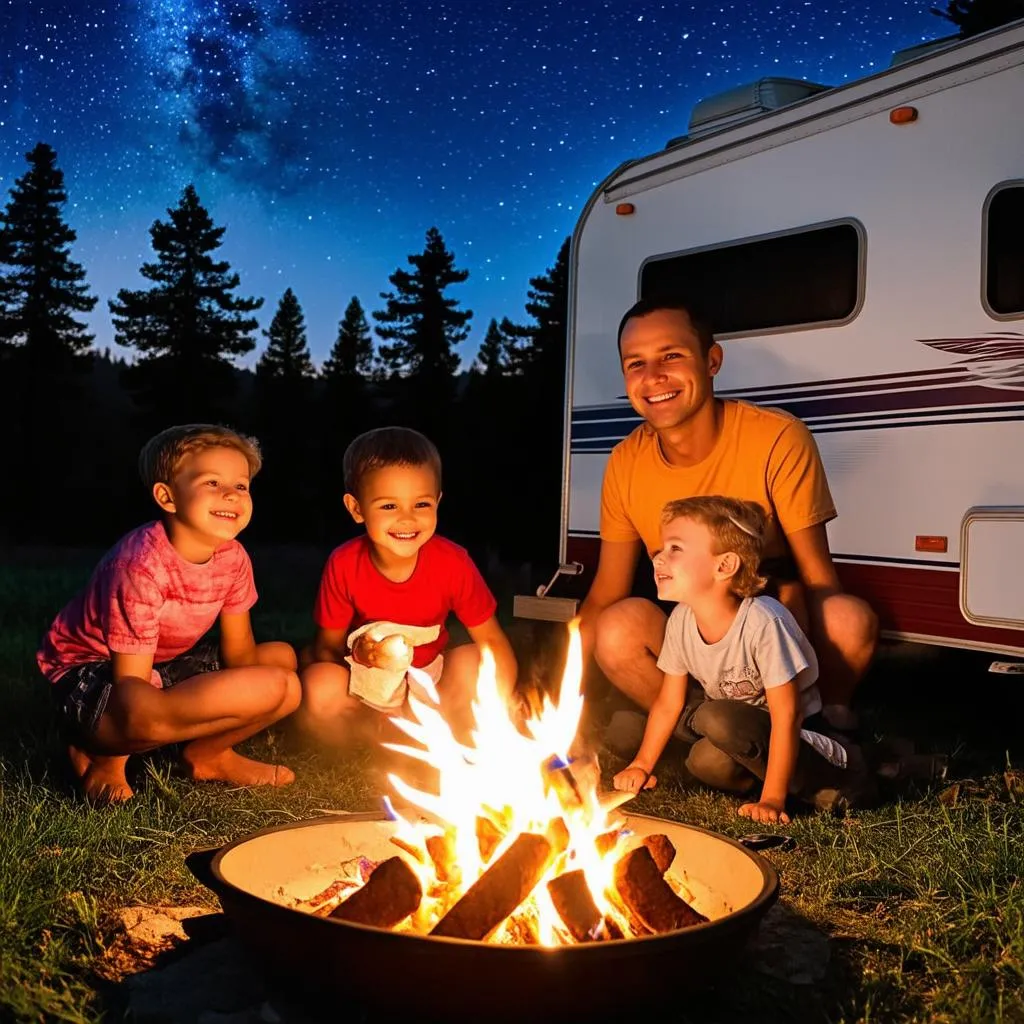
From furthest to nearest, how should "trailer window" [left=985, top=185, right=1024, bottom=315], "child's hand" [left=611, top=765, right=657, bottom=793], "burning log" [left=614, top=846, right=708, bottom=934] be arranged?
"trailer window" [left=985, top=185, right=1024, bottom=315] → "child's hand" [left=611, top=765, right=657, bottom=793] → "burning log" [left=614, top=846, right=708, bottom=934]

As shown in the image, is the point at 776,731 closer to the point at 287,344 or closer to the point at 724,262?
the point at 724,262

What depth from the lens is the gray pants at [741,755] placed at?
152 inches

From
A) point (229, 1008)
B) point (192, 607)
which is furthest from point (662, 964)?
point (192, 607)

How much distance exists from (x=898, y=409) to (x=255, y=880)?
3.56 m

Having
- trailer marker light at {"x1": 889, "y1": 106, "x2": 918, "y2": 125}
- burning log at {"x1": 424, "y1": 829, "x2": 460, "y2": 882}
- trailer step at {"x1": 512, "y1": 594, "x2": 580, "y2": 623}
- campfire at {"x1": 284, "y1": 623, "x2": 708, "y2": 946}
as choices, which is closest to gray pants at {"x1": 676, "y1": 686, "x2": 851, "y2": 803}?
campfire at {"x1": 284, "y1": 623, "x2": 708, "y2": 946}

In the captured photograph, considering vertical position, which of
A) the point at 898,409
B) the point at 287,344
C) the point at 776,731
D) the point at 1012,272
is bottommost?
the point at 776,731

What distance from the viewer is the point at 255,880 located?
8.88ft

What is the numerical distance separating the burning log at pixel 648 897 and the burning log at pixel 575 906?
126mm

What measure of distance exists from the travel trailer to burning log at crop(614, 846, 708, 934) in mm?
2766

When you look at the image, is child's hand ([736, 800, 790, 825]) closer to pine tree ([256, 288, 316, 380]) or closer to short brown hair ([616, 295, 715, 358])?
short brown hair ([616, 295, 715, 358])

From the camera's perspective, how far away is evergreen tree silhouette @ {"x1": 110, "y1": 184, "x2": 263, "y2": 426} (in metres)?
40.2

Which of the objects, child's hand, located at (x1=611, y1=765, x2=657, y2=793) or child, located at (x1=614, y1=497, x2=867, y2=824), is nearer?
child, located at (x1=614, y1=497, x2=867, y2=824)

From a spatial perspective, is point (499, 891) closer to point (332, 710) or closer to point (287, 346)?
point (332, 710)

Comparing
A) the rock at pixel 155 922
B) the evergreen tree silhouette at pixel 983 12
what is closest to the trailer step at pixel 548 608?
the rock at pixel 155 922
